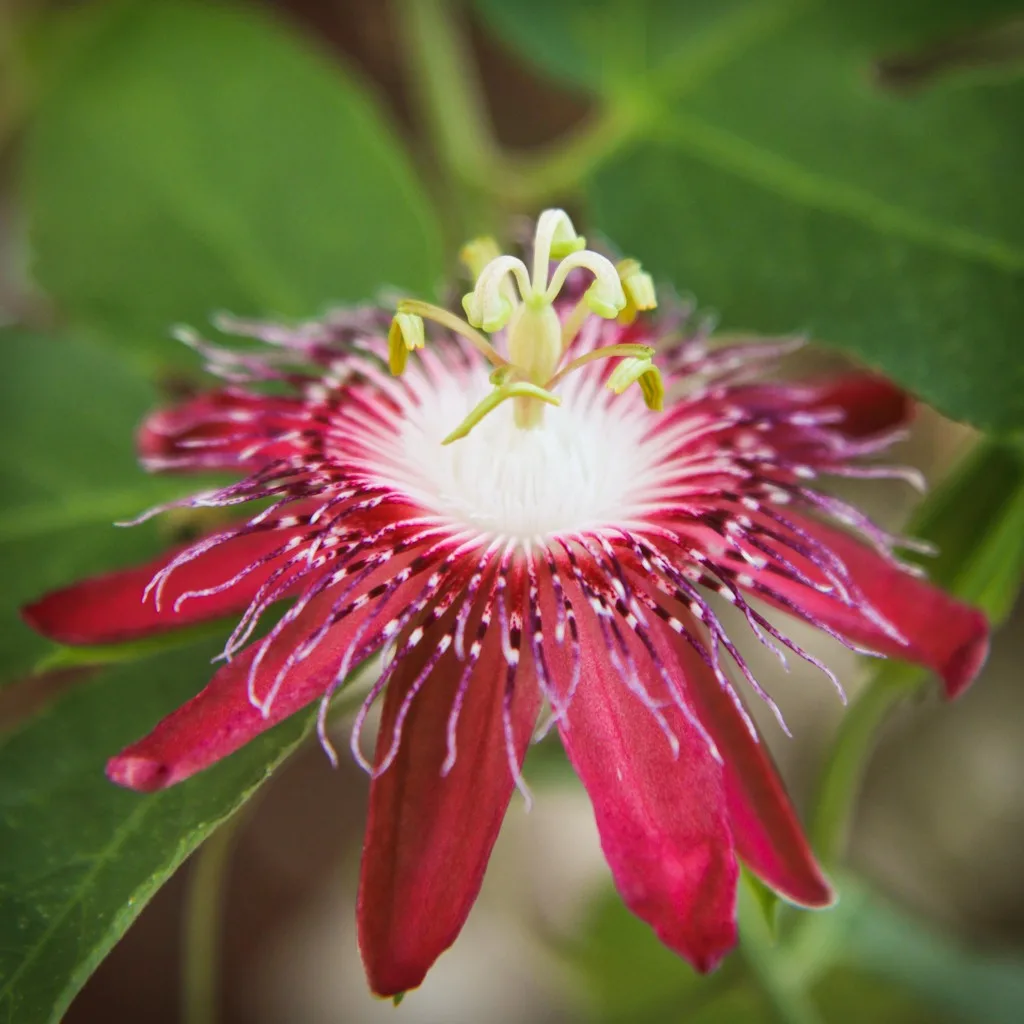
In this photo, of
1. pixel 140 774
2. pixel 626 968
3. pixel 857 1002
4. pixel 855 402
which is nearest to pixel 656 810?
pixel 140 774

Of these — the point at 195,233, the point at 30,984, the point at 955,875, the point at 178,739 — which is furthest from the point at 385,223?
the point at 955,875

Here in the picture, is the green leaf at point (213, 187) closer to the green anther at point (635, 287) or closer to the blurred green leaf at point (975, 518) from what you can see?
the green anther at point (635, 287)

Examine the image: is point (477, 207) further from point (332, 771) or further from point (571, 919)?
point (571, 919)

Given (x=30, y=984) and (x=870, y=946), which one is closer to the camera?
(x=30, y=984)

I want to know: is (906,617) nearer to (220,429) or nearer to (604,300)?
(604,300)

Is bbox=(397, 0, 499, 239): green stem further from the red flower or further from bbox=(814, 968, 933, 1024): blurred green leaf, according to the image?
bbox=(814, 968, 933, 1024): blurred green leaf

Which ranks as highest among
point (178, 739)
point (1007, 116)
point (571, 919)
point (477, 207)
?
point (1007, 116)

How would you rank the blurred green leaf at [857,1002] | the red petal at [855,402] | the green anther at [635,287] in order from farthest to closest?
the blurred green leaf at [857,1002]
the red petal at [855,402]
the green anther at [635,287]

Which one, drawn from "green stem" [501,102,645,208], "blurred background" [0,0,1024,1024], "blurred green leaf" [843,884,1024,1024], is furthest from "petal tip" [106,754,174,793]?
"blurred green leaf" [843,884,1024,1024]

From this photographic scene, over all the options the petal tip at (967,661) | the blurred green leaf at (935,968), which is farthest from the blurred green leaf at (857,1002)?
the petal tip at (967,661)
